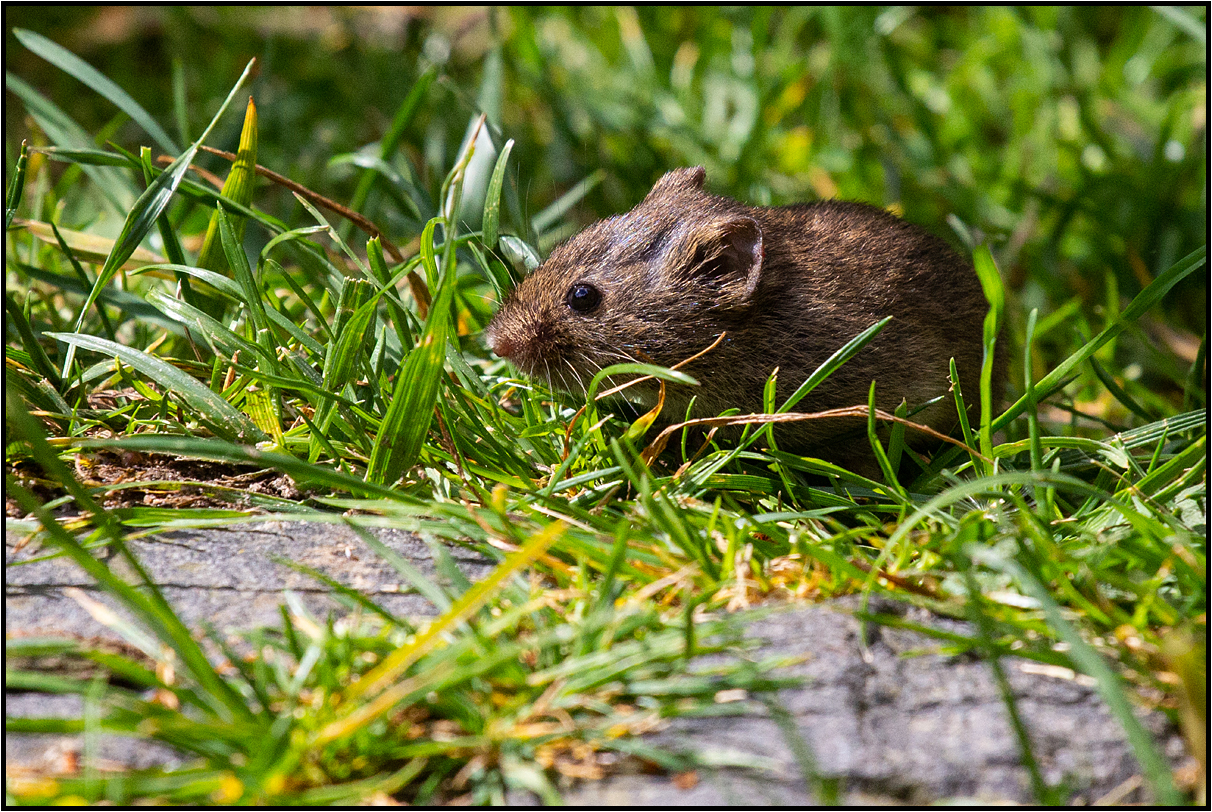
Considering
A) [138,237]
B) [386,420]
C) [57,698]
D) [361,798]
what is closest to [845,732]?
[361,798]

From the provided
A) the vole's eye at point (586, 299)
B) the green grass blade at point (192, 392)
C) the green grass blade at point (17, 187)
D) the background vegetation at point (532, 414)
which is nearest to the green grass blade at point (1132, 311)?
the background vegetation at point (532, 414)

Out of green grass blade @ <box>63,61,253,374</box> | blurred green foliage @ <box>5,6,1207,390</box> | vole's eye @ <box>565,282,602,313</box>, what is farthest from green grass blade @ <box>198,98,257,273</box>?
blurred green foliage @ <box>5,6,1207,390</box>

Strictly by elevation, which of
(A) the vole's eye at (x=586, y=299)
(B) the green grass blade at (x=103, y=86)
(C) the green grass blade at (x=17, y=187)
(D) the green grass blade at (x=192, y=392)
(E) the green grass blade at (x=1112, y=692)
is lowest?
(E) the green grass blade at (x=1112, y=692)

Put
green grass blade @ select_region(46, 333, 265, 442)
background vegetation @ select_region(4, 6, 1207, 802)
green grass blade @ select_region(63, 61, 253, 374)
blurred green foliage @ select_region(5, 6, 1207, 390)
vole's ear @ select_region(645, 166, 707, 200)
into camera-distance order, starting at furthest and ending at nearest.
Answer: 1. blurred green foliage @ select_region(5, 6, 1207, 390)
2. vole's ear @ select_region(645, 166, 707, 200)
3. green grass blade @ select_region(63, 61, 253, 374)
4. green grass blade @ select_region(46, 333, 265, 442)
5. background vegetation @ select_region(4, 6, 1207, 802)

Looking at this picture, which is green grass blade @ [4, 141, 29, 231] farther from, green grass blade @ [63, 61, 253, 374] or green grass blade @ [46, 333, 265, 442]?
green grass blade @ [46, 333, 265, 442]

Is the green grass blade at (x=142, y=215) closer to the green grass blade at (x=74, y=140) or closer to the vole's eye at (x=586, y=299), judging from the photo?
the green grass blade at (x=74, y=140)

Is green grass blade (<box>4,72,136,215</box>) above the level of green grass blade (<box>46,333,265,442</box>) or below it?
above

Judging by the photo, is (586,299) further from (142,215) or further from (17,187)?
(17,187)
